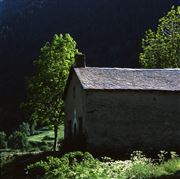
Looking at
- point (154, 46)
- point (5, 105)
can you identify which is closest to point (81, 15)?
point (5, 105)

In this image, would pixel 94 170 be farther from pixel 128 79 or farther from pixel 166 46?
pixel 166 46

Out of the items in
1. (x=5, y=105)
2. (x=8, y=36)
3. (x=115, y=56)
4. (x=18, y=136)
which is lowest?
(x=18, y=136)

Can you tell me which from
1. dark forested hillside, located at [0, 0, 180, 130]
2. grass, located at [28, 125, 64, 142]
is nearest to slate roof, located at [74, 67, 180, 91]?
grass, located at [28, 125, 64, 142]

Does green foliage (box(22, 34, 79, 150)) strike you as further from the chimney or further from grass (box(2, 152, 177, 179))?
grass (box(2, 152, 177, 179))

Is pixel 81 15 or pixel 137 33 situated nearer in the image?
pixel 137 33

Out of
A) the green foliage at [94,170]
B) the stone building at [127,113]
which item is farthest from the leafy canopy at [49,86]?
the green foliage at [94,170]

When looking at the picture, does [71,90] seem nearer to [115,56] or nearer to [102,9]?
[115,56]

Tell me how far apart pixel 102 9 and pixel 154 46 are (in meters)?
110

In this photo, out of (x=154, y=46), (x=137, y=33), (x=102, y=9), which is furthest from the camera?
(x=102, y=9)

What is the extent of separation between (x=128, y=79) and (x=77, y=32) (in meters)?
123

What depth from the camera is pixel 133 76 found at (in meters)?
33.3

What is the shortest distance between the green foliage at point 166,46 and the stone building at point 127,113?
597 inches

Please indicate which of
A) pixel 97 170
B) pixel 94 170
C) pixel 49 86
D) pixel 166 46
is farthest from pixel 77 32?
pixel 94 170

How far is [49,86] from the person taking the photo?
42875 mm
